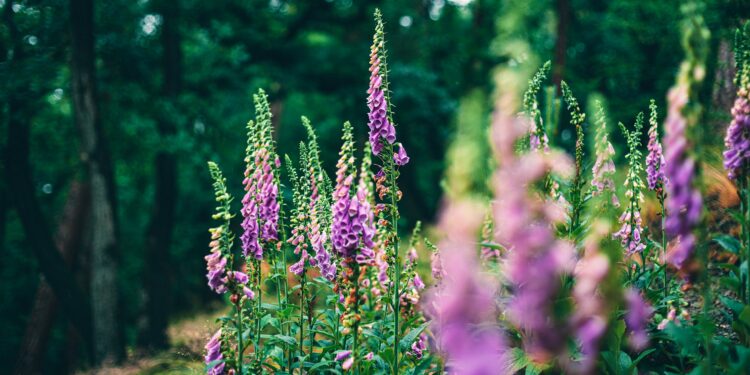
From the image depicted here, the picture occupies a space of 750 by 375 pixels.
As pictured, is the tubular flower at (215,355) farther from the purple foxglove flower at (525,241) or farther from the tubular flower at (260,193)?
the purple foxglove flower at (525,241)

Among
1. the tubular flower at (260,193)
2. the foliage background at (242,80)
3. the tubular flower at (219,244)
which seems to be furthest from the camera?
the foliage background at (242,80)

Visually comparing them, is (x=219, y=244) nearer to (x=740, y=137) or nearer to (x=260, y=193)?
(x=260, y=193)

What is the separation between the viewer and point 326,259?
3633mm

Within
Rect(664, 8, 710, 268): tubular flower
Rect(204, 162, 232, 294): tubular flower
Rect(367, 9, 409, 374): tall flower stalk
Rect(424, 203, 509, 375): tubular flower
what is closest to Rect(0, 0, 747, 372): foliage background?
Rect(367, 9, 409, 374): tall flower stalk

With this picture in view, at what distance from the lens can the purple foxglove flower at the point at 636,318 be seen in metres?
2.84

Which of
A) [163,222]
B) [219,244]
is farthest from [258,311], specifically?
[163,222]

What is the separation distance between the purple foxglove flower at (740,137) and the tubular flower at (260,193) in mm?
2447

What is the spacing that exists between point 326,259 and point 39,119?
11.9 metres

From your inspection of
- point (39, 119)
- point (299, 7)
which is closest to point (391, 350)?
point (39, 119)

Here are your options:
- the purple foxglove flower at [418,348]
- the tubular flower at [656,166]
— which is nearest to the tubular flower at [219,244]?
the purple foxglove flower at [418,348]

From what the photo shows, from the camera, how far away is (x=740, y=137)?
3051 millimetres

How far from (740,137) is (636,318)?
1.09 m

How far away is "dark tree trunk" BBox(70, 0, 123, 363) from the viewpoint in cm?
1024

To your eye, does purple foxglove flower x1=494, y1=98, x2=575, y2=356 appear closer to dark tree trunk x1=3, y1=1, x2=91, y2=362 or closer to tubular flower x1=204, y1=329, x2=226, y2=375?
tubular flower x1=204, y1=329, x2=226, y2=375
